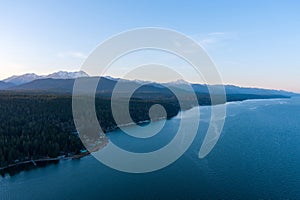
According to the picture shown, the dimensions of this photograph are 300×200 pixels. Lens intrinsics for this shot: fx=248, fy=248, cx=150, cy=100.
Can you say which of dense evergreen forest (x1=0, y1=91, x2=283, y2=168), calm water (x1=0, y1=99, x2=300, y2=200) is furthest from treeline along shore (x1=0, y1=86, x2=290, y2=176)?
calm water (x1=0, y1=99, x2=300, y2=200)

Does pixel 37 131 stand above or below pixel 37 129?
below

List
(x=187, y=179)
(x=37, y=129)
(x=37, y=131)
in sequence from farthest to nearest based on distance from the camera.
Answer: (x=37, y=129)
(x=37, y=131)
(x=187, y=179)

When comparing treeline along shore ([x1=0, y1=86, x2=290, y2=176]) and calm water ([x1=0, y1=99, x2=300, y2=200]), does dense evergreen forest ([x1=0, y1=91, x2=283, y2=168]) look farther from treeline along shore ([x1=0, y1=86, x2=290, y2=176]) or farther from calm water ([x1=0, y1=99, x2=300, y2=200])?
calm water ([x1=0, y1=99, x2=300, y2=200])

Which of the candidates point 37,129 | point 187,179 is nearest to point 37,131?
point 37,129

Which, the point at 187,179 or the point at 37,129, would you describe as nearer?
the point at 187,179

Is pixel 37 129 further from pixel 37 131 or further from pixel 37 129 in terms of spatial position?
pixel 37 131

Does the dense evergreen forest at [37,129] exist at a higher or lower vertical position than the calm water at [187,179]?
higher

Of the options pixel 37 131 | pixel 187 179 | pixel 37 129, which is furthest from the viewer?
pixel 37 129

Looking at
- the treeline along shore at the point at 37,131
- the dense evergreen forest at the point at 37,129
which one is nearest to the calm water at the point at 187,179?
the treeline along shore at the point at 37,131

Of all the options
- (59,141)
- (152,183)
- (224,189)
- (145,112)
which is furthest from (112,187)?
(145,112)

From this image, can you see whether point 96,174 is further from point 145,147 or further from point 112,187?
point 145,147

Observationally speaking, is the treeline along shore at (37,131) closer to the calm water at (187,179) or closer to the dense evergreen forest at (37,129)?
the dense evergreen forest at (37,129)

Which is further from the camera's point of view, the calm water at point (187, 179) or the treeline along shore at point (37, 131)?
the treeline along shore at point (37, 131)
